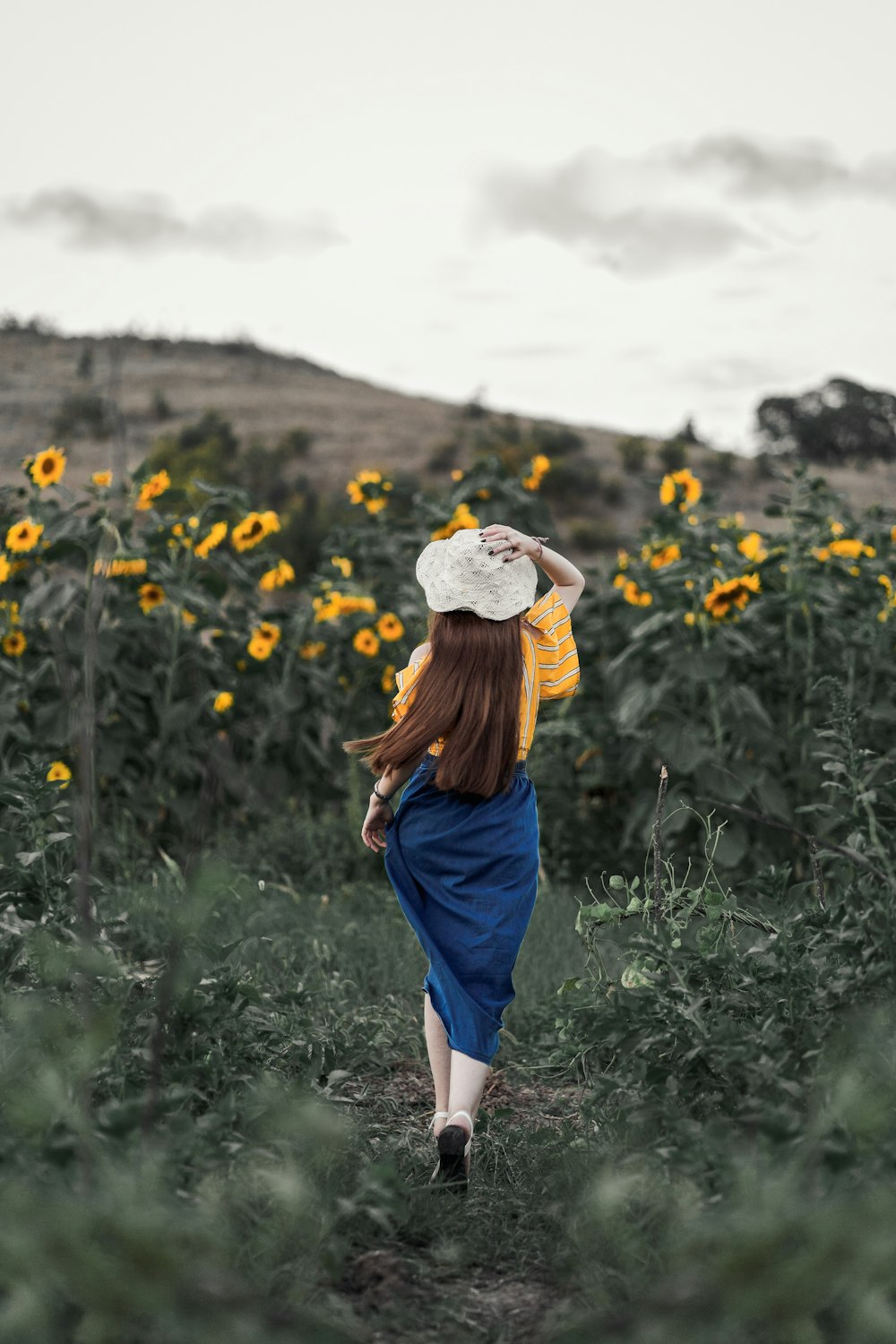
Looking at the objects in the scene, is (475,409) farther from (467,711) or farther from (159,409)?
(467,711)

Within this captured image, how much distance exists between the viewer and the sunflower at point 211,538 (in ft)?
16.3

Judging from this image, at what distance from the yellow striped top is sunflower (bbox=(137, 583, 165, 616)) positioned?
2378mm

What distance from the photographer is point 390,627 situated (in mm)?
5281

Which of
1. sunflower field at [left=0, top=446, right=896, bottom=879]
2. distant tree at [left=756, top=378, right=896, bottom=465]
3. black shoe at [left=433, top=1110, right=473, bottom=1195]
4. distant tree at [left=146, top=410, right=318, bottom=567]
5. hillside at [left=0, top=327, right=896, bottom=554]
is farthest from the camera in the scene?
distant tree at [left=756, top=378, right=896, bottom=465]

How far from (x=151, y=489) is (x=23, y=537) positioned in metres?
0.50

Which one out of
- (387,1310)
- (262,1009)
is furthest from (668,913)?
(387,1310)

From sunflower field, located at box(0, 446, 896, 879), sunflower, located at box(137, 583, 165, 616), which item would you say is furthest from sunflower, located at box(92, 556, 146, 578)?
sunflower, located at box(137, 583, 165, 616)

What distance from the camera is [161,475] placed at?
4.95m

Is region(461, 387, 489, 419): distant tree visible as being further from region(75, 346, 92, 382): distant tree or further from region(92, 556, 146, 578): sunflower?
region(92, 556, 146, 578): sunflower

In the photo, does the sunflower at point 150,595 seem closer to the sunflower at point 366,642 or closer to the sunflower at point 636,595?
the sunflower at point 366,642

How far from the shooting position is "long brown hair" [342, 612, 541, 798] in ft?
8.74

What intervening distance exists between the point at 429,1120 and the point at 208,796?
179 cm

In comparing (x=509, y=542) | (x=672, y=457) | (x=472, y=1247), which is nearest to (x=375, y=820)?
(x=509, y=542)

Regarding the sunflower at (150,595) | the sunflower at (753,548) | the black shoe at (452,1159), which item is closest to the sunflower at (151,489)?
the sunflower at (150,595)
